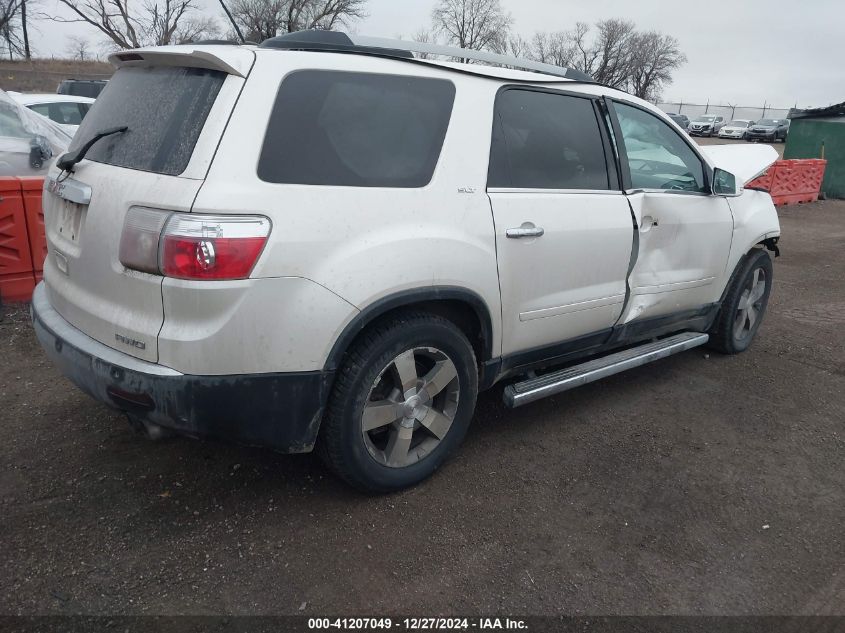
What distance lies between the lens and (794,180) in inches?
602

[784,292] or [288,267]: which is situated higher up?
[288,267]

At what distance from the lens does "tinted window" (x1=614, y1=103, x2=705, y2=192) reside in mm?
3896

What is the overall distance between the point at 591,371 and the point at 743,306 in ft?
6.60

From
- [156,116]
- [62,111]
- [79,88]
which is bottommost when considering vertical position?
[62,111]

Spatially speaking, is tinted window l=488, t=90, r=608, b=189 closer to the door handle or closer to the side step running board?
the door handle

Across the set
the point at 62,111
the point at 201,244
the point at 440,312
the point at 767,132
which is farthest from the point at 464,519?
the point at 767,132

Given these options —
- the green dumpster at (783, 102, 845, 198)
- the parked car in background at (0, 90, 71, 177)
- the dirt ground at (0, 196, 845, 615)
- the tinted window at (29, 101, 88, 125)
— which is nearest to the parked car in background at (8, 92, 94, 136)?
the tinted window at (29, 101, 88, 125)

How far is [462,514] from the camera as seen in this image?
298 centimetres

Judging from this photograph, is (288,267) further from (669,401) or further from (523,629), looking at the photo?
(669,401)

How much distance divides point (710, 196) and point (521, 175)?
68.6 inches

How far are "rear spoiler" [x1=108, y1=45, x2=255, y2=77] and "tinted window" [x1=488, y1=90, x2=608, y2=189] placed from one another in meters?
1.17

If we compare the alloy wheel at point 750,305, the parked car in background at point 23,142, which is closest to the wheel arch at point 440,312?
the alloy wheel at point 750,305

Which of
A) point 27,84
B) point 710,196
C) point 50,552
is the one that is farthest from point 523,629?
point 27,84

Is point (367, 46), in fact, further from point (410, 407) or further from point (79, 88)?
point (79, 88)
